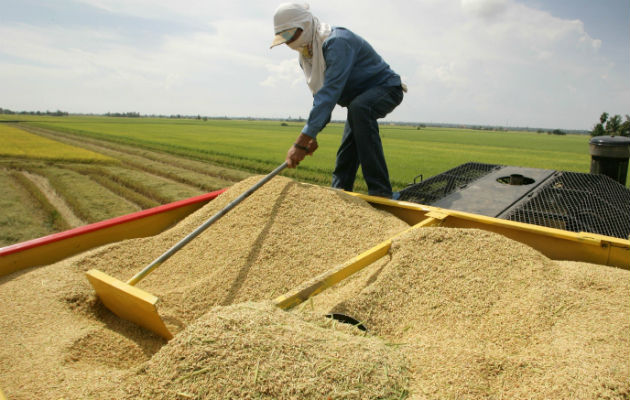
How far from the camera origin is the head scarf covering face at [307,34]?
2.57m

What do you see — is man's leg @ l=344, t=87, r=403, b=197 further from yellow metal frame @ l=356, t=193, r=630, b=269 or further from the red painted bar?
the red painted bar

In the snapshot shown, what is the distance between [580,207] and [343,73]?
187 centimetres

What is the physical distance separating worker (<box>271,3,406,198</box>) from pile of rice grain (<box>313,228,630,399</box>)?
3.49 feet

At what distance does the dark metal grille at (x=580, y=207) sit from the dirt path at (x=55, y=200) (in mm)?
5895

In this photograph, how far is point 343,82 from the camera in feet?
8.64

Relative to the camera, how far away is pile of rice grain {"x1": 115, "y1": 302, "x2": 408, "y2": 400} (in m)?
0.97

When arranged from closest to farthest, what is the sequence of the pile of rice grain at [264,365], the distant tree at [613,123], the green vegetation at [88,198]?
1. the pile of rice grain at [264,365]
2. the green vegetation at [88,198]
3. the distant tree at [613,123]

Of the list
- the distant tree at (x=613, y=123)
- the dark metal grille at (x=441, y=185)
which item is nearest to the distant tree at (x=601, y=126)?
the distant tree at (x=613, y=123)

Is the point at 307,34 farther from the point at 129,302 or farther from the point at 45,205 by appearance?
the point at 45,205

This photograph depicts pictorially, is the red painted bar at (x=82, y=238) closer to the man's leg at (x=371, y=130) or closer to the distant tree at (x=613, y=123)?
the man's leg at (x=371, y=130)

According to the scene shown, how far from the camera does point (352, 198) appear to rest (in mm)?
2496

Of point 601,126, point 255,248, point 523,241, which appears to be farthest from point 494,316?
point 601,126

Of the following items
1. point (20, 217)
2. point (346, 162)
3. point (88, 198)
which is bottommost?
point (20, 217)

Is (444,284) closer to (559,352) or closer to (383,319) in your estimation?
(383,319)
